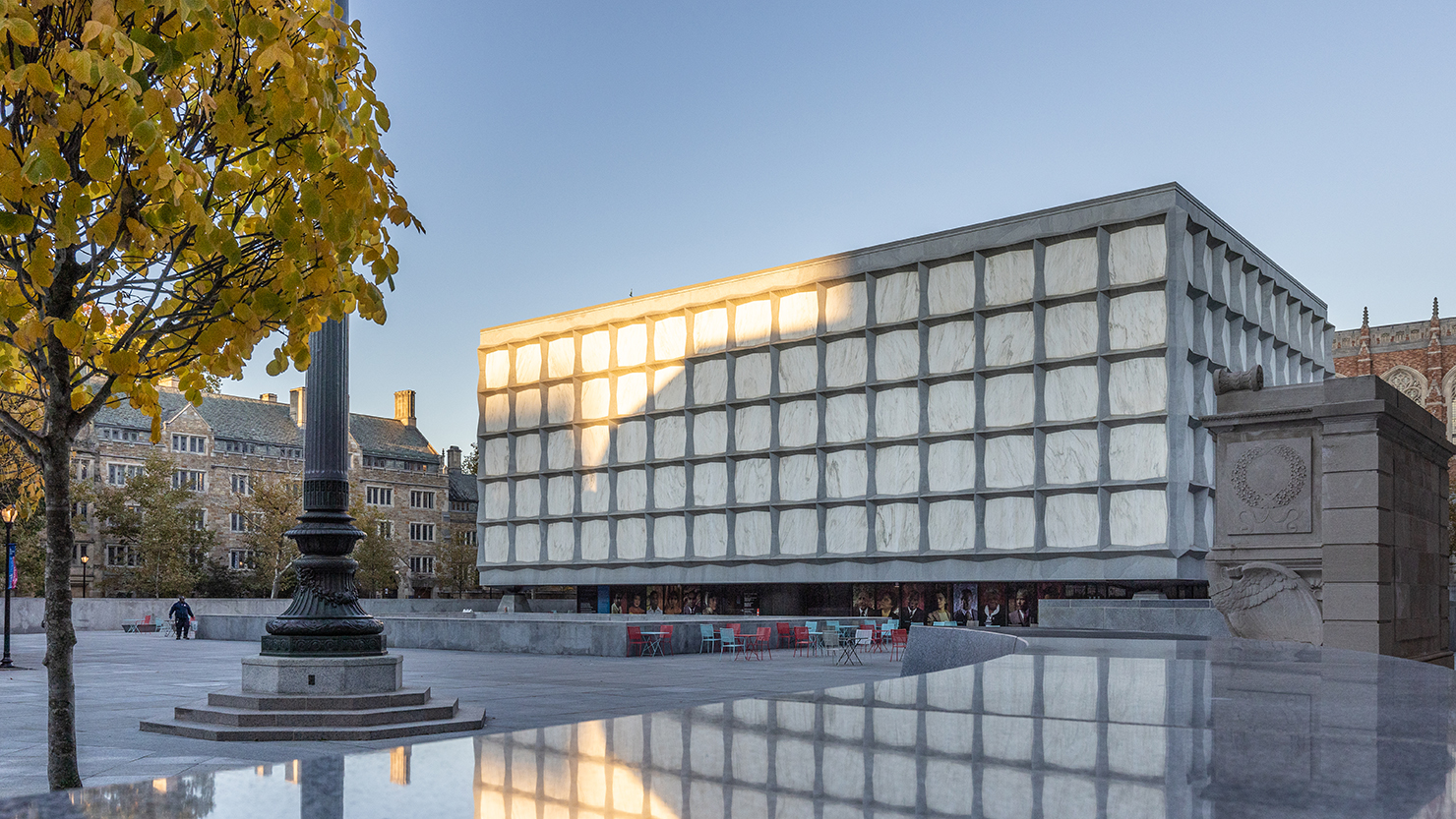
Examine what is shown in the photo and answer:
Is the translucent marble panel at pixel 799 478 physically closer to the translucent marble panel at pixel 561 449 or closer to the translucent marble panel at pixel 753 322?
the translucent marble panel at pixel 753 322

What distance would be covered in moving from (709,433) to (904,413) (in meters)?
10.4

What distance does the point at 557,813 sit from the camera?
108 inches

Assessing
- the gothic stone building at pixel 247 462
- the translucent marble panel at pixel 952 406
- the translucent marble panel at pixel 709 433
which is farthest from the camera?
the gothic stone building at pixel 247 462

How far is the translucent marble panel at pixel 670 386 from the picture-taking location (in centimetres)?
5562

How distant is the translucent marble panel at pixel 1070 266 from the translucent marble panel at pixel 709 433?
53.6ft

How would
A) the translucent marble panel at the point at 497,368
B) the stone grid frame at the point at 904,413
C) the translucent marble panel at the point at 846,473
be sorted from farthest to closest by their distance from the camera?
the translucent marble panel at the point at 497,368
the translucent marble panel at the point at 846,473
the stone grid frame at the point at 904,413

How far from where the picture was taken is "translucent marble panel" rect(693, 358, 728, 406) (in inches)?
2133

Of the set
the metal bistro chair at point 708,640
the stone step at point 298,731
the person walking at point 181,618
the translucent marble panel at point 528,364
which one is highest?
the translucent marble panel at point 528,364

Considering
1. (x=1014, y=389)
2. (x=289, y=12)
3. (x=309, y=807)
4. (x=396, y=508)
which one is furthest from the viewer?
(x=396, y=508)

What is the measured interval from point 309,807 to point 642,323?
55.4m

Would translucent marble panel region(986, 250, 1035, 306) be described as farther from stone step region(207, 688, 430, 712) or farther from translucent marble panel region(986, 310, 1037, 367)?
stone step region(207, 688, 430, 712)

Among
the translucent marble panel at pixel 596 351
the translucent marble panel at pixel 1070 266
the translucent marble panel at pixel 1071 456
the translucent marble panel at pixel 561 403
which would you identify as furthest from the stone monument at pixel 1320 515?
the translucent marble panel at pixel 561 403

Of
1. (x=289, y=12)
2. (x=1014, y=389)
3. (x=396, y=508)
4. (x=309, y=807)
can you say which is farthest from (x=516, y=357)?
(x=309, y=807)

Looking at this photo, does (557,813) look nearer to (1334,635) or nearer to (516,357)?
(1334,635)
